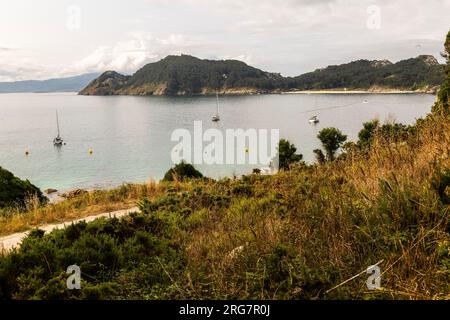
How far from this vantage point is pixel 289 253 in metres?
4.03

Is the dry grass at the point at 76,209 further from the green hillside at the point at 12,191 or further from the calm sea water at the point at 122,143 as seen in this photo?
the calm sea water at the point at 122,143

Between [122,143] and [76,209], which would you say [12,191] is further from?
[122,143]

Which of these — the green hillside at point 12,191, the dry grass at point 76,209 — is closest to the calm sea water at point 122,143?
the dry grass at point 76,209

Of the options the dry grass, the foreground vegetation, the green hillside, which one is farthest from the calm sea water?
the green hillside

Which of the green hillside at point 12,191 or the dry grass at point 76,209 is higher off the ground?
the dry grass at point 76,209

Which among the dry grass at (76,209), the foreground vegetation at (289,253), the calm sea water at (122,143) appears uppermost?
the foreground vegetation at (289,253)

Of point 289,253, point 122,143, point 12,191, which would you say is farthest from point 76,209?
point 122,143

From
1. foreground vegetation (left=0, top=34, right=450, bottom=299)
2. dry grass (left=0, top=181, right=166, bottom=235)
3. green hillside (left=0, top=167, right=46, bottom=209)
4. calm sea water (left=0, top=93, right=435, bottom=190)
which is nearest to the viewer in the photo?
foreground vegetation (left=0, top=34, right=450, bottom=299)

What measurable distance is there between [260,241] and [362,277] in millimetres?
1241

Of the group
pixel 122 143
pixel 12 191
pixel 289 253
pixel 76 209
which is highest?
pixel 289 253

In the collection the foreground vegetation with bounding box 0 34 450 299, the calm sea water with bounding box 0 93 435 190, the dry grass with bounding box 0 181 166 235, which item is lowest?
the calm sea water with bounding box 0 93 435 190

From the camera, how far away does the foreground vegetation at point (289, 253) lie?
11.9ft

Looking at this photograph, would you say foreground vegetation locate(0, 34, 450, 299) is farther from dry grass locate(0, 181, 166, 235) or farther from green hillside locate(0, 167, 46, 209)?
green hillside locate(0, 167, 46, 209)

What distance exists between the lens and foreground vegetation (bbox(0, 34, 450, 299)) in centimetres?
364
